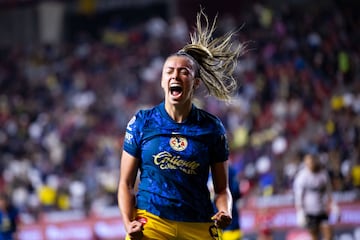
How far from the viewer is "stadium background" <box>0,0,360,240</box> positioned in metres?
20.0

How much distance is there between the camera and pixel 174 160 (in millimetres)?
6762

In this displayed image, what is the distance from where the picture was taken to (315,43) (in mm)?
23469

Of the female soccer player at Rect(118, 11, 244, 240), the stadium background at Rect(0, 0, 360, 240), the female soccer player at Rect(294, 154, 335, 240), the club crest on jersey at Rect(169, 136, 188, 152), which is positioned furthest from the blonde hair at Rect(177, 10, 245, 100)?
the female soccer player at Rect(294, 154, 335, 240)

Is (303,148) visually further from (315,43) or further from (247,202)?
(315,43)

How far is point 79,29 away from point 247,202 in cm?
1686

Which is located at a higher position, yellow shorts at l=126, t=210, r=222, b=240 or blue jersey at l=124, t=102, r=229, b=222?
blue jersey at l=124, t=102, r=229, b=222

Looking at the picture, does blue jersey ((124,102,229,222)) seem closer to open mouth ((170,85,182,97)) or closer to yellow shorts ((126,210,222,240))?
yellow shorts ((126,210,222,240))

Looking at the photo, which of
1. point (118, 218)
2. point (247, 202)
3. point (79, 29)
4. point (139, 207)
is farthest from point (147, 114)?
point (79, 29)

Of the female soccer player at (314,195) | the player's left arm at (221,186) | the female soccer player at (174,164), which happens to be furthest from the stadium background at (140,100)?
the female soccer player at (174,164)

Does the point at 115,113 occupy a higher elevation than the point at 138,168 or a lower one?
higher

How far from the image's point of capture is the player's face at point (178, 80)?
6754 millimetres

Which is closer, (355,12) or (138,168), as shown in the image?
(138,168)

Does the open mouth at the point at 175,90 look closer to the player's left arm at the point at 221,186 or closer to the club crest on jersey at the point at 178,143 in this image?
the club crest on jersey at the point at 178,143

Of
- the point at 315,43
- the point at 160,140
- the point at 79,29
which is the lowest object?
the point at 160,140
